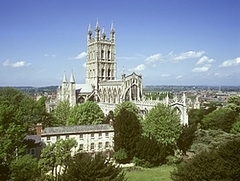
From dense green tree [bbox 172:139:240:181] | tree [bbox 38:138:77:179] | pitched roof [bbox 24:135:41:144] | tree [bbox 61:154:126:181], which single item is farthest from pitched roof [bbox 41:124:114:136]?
dense green tree [bbox 172:139:240:181]

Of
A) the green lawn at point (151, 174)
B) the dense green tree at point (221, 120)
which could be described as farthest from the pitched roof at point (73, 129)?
the dense green tree at point (221, 120)

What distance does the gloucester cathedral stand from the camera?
75.9 metres

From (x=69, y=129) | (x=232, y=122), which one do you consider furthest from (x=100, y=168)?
(x=232, y=122)

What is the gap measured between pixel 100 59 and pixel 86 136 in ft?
168

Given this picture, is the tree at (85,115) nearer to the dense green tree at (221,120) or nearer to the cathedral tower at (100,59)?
the dense green tree at (221,120)

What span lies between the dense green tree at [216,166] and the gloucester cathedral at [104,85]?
39.6 m

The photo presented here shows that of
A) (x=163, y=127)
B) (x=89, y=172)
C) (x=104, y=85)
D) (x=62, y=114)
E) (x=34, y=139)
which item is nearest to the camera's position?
(x=89, y=172)

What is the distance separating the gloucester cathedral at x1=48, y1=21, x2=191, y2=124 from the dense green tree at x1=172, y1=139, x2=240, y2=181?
1557 inches

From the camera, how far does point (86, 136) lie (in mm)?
42344

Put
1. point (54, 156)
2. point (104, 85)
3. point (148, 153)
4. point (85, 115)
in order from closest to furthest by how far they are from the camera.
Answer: point (54, 156)
point (148, 153)
point (85, 115)
point (104, 85)

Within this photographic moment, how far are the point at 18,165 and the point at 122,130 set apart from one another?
1632 cm

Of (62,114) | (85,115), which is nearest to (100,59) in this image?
(62,114)

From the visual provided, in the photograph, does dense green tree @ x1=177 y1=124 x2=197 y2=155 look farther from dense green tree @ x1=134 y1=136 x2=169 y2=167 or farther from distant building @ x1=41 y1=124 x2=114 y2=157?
distant building @ x1=41 y1=124 x2=114 y2=157

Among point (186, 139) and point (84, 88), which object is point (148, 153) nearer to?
point (186, 139)
